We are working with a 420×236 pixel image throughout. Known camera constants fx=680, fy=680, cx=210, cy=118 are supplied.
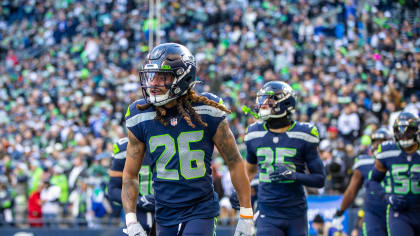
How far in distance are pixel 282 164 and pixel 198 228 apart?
6.38ft

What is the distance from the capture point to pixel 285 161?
636 centimetres

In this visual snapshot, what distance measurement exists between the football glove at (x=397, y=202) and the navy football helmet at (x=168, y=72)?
2817 mm

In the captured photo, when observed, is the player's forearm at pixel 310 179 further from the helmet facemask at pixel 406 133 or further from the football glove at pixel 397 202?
the helmet facemask at pixel 406 133

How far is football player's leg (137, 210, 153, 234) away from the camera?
6.26 meters

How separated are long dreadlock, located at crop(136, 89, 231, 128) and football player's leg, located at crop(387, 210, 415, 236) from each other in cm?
276

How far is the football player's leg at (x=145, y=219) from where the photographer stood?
6.26m

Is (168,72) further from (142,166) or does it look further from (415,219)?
(415,219)

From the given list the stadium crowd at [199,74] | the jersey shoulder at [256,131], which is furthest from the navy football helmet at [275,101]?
the stadium crowd at [199,74]

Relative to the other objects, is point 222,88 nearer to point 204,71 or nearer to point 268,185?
point 204,71

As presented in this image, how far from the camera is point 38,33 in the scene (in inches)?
903

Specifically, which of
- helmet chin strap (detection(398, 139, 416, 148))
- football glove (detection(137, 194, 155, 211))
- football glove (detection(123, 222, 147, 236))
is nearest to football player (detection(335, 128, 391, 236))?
helmet chin strap (detection(398, 139, 416, 148))

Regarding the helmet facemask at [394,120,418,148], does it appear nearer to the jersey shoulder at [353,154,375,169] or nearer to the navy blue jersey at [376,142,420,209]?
the navy blue jersey at [376,142,420,209]

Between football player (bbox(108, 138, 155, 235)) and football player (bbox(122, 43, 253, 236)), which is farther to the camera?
football player (bbox(108, 138, 155, 235))

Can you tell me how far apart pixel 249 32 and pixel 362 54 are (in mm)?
3843
